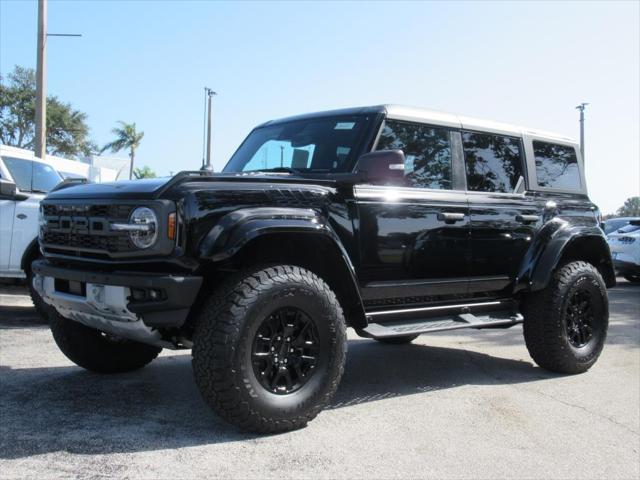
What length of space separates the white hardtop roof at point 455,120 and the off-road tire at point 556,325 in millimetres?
1225

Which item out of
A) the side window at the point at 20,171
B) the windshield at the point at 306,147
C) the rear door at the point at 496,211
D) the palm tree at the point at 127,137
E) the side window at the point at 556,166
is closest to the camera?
the windshield at the point at 306,147

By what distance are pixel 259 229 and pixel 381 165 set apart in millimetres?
898

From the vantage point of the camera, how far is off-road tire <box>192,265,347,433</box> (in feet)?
10.4

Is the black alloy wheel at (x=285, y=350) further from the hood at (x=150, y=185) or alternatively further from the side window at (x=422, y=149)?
the side window at (x=422, y=149)

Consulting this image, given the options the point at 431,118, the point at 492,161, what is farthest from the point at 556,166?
the point at 431,118

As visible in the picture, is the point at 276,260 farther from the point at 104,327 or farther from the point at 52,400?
the point at 52,400

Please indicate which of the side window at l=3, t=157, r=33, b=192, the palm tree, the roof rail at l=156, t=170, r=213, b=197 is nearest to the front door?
the roof rail at l=156, t=170, r=213, b=197

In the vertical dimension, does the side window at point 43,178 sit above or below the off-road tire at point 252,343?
above

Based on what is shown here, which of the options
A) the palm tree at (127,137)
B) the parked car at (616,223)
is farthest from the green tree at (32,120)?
the parked car at (616,223)

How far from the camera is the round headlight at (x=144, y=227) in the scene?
322 cm

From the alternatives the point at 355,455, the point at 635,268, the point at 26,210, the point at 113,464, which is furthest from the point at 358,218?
the point at 635,268

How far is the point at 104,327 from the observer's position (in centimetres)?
351

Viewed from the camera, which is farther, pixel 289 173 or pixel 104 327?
pixel 289 173

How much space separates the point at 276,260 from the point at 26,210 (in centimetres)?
438
